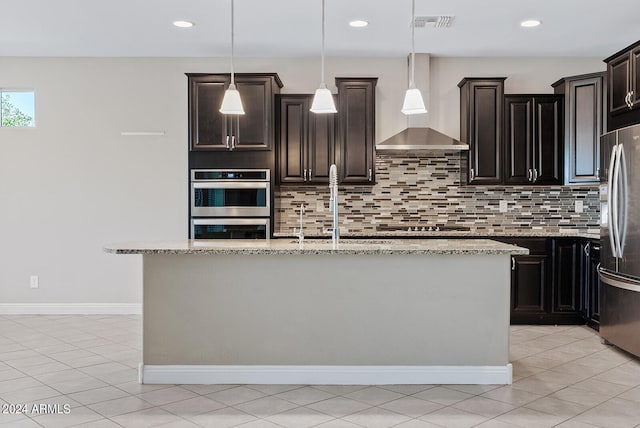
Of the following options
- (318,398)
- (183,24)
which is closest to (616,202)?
(318,398)

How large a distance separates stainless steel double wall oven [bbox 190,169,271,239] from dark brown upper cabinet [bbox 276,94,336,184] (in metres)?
0.30

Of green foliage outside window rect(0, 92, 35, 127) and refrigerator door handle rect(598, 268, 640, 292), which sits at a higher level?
green foliage outside window rect(0, 92, 35, 127)

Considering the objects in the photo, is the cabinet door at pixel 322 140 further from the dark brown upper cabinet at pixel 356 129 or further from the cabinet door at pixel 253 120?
the cabinet door at pixel 253 120

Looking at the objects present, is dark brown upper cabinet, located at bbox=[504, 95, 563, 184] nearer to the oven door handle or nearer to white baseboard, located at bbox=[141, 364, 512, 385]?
the oven door handle

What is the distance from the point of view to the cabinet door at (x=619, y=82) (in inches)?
178

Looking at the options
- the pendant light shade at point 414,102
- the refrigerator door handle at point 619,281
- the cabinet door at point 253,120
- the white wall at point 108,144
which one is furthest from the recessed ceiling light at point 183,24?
the refrigerator door handle at point 619,281

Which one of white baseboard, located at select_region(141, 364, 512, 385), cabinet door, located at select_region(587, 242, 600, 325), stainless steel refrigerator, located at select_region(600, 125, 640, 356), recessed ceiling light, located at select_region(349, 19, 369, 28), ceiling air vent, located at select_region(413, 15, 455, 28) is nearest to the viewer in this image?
white baseboard, located at select_region(141, 364, 512, 385)

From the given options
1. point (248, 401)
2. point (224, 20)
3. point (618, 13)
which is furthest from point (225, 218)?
point (618, 13)

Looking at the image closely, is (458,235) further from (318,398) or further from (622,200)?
(318,398)

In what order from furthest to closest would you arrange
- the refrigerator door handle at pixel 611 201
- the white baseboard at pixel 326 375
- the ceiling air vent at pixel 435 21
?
the ceiling air vent at pixel 435 21, the refrigerator door handle at pixel 611 201, the white baseboard at pixel 326 375

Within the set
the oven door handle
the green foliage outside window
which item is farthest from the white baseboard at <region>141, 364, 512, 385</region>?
the green foliage outside window

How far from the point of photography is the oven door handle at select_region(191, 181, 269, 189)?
555 centimetres

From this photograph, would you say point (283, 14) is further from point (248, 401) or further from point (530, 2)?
point (248, 401)

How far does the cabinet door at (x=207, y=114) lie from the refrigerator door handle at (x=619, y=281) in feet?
11.4
